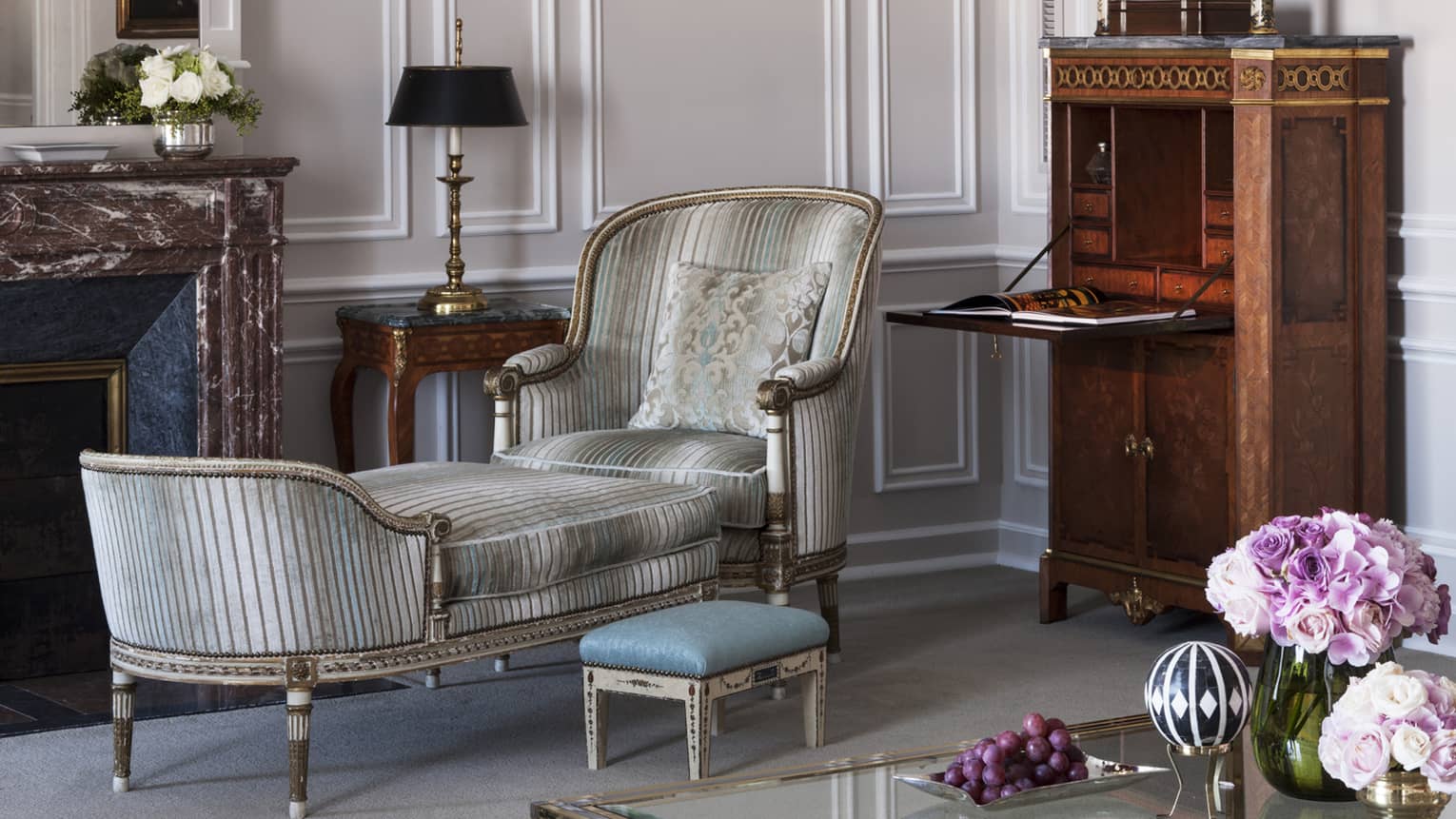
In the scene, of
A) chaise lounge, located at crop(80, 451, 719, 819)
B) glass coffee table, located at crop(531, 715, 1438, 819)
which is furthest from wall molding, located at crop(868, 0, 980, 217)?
glass coffee table, located at crop(531, 715, 1438, 819)

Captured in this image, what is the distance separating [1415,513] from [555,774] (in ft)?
7.76

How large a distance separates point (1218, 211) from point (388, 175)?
2168 millimetres

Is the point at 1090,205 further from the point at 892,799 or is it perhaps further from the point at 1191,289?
the point at 892,799

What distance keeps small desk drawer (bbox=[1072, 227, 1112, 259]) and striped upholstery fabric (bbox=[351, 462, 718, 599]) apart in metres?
1.59

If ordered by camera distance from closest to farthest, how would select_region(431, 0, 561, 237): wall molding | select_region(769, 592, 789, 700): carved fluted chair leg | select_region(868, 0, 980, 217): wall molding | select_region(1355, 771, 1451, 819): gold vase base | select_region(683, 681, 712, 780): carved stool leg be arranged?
select_region(1355, 771, 1451, 819): gold vase base, select_region(683, 681, 712, 780): carved stool leg, select_region(769, 592, 789, 700): carved fluted chair leg, select_region(431, 0, 561, 237): wall molding, select_region(868, 0, 980, 217): wall molding

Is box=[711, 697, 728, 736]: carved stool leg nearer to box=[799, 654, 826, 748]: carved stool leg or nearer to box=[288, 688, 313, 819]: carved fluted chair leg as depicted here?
box=[799, 654, 826, 748]: carved stool leg

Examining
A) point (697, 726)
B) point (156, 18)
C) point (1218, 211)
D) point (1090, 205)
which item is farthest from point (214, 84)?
point (1218, 211)

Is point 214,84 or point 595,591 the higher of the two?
point 214,84

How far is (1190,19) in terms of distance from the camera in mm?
5133

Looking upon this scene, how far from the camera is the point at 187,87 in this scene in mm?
4805

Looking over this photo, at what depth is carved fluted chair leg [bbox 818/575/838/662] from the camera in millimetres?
5078

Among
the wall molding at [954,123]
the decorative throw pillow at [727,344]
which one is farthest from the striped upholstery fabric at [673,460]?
the wall molding at [954,123]

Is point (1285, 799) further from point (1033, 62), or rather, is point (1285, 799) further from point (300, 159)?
point (1033, 62)

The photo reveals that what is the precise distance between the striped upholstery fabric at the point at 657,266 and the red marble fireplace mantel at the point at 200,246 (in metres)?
0.69
